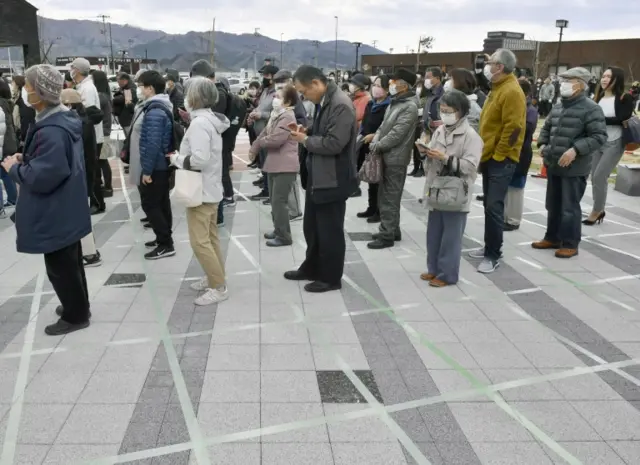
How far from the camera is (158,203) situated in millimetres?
5742

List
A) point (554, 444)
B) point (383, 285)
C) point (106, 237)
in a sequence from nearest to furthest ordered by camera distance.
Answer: point (554, 444), point (383, 285), point (106, 237)

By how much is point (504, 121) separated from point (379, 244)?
6.35 ft

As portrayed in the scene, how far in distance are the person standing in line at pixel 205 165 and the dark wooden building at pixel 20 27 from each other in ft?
41.3

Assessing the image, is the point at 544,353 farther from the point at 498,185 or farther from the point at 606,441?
the point at 498,185

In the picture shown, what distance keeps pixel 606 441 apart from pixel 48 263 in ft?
11.9

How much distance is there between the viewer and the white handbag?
4371 millimetres

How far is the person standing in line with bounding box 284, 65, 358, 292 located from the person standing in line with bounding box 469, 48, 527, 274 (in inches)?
59.5

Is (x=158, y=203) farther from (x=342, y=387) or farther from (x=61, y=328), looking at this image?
(x=342, y=387)

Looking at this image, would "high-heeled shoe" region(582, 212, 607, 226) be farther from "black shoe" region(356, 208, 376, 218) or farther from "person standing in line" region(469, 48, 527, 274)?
"black shoe" region(356, 208, 376, 218)

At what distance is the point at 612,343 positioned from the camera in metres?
4.06

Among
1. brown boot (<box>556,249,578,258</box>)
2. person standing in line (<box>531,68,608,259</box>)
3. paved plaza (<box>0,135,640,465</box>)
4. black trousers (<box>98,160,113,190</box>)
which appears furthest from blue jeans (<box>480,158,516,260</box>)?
black trousers (<box>98,160,113,190</box>)

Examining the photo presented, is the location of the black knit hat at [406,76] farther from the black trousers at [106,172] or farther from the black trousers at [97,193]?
the black trousers at [106,172]

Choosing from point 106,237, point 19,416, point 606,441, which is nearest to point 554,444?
point 606,441

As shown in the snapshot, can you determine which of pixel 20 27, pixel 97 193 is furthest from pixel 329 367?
pixel 20 27
